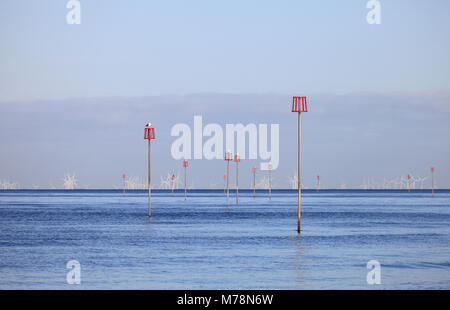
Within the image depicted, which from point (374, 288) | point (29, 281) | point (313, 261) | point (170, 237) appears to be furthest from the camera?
point (170, 237)

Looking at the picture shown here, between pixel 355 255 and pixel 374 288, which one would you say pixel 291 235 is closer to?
pixel 355 255

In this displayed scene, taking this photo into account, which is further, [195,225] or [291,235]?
[195,225]

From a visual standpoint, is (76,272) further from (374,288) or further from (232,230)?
(232,230)

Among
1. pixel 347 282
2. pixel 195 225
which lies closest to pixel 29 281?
pixel 347 282

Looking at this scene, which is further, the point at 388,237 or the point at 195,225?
the point at 195,225

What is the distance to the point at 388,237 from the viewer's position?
164 feet

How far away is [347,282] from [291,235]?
24.0 meters

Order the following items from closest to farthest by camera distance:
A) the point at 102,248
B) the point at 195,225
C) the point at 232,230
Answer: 1. the point at 102,248
2. the point at 232,230
3. the point at 195,225

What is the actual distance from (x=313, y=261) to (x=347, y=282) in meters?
7.06

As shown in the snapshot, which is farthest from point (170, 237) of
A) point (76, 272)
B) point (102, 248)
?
point (76, 272)

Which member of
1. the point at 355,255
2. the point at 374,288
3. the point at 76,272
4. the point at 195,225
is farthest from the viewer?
the point at 195,225

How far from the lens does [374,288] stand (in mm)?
25578
